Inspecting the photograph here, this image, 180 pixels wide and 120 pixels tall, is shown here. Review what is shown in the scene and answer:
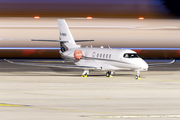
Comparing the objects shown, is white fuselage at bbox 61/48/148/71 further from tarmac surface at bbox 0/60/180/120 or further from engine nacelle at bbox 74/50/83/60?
tarmac surface at bbox 0/60/180/120

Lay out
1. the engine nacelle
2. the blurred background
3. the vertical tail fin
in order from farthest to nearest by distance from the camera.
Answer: the blurred background < the vertical tail fin < the engine nacelle

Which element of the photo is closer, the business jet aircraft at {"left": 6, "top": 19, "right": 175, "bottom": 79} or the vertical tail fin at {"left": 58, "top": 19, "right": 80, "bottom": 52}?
the business jet aircraft at {"left": 6, "top": 19, "right": 175, "bottom": 79}

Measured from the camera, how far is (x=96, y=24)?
36.1 m

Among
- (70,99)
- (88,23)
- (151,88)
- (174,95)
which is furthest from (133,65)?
(88,23)

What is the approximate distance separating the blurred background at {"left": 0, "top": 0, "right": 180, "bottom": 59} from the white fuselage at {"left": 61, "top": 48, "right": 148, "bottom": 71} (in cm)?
699

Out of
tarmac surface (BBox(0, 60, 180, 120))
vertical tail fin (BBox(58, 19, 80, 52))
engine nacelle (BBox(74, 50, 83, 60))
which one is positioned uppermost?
vertical tail fin (BBox(58, 19, 80, 52))

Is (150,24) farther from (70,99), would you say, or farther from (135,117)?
(135,117)

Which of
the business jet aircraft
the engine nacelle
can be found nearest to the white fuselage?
the business jet aircraft

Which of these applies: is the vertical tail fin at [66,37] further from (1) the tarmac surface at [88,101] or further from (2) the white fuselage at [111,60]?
(1) the tarmac surface at [88,101]

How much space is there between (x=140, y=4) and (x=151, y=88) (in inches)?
650

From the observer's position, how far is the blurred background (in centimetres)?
3503

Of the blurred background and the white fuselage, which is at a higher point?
the blurred background

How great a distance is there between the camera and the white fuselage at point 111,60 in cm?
2489

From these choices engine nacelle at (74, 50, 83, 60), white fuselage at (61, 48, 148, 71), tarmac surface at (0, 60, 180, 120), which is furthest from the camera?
engine nacelle at (74, 50, 83, 60)
